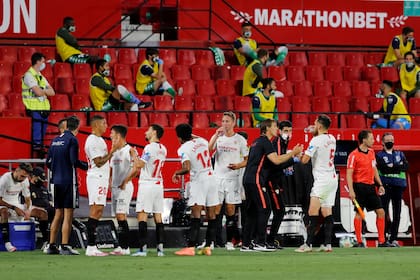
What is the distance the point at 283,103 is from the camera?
25953 millimetres

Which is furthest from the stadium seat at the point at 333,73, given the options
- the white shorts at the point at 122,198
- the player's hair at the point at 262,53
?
the white shorts at the point at 122,198

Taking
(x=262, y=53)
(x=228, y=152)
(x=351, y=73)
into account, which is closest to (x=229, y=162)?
(x=228, y=152)

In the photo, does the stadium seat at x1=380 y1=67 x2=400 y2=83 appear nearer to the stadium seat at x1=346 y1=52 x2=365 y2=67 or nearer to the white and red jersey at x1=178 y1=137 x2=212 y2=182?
the stadium seat at x1=346 y1=52 x2=365 y2=67

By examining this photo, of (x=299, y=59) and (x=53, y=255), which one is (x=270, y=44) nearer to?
(x=299, y=59)

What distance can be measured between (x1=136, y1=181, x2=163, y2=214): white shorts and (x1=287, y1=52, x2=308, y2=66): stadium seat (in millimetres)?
11210

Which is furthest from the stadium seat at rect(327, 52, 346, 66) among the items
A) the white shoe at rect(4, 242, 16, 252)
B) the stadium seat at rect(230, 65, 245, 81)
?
the white shoe at rect(4, 242, 16, 252)

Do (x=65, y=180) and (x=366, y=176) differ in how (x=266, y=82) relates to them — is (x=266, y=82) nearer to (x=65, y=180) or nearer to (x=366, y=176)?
(x=366, y=176)

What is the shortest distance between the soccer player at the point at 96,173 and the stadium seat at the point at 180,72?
8.82 metres

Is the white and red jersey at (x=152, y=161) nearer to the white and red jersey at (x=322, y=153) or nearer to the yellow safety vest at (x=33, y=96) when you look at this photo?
the white and red jersey at (x=322, y=153)

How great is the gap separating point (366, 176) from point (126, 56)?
7849mm

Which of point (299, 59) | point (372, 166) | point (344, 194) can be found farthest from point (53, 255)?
point (299, 59)

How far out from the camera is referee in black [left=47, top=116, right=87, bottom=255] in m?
17.5

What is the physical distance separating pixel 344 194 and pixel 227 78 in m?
4.79

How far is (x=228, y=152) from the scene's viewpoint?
1877 centimetres
